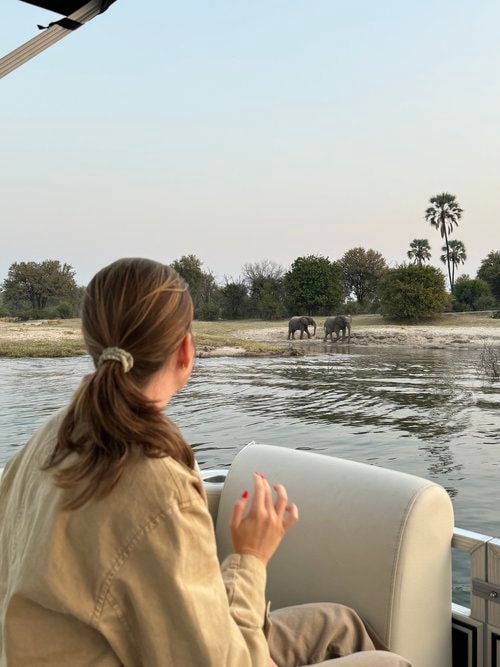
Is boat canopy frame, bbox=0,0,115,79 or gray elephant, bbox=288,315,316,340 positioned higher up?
boat canopy frame, bbox=0,0,115,79

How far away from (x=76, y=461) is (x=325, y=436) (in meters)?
10.1

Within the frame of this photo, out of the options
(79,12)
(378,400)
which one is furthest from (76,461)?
(378,400)

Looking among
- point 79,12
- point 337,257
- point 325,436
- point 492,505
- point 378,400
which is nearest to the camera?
point 79,12

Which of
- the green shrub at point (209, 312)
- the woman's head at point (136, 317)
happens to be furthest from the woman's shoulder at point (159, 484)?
the green shrub at point (209, 312)

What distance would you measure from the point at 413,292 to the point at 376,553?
33.3 m

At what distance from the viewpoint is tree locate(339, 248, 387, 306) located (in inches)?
1694

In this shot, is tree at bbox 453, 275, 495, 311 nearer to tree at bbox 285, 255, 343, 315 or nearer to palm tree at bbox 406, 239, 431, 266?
tree at bbox 285, 255, 343, 315

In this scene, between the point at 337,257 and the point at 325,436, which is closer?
the point at 325,436

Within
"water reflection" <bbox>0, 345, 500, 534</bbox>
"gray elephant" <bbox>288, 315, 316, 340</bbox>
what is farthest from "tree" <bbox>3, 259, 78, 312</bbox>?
"gray elephant" <bbox>288, 315, 316, 340</bbox>

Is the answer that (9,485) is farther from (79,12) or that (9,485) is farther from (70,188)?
(70,188)

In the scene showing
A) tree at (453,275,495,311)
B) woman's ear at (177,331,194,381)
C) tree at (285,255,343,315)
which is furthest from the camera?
tree at (285,255,343,315)

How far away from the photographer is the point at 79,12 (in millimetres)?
1933

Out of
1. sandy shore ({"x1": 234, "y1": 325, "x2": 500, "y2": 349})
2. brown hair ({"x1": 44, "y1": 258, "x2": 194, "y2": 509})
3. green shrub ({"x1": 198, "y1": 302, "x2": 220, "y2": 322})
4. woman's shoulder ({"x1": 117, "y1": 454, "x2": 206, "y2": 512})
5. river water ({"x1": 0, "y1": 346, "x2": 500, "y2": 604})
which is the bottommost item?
river water ({"x1": 0, "y1": 346, "x2": 500, "y2": 604})

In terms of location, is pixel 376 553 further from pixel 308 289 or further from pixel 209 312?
pixel 308 289
